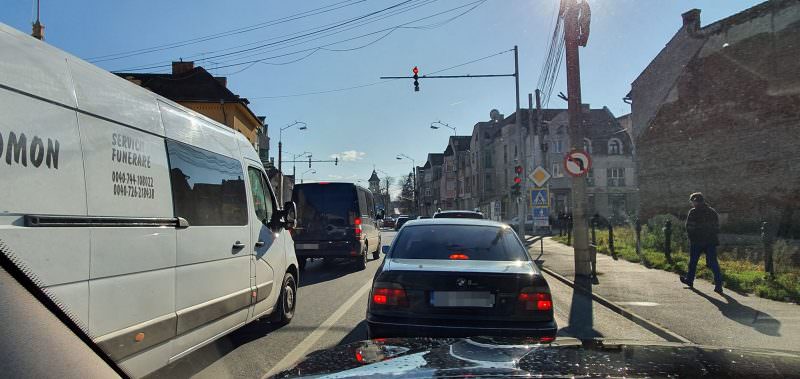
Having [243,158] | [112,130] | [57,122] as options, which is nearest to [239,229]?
[243,158]

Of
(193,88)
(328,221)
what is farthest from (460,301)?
(193,88)

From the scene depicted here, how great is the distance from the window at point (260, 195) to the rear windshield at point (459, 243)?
1.76m

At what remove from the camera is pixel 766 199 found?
991 inches

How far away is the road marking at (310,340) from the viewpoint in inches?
197

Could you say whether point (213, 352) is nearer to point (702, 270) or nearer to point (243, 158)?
point (243, 158)

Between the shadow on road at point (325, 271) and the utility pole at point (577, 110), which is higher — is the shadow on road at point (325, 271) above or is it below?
below

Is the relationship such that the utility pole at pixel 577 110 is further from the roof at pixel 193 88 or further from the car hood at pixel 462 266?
the roof at pixel 193 88

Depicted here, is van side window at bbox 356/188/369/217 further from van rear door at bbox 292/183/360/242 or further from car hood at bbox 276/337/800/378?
car hood at bbox 276/337/800/378

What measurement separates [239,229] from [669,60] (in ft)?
104

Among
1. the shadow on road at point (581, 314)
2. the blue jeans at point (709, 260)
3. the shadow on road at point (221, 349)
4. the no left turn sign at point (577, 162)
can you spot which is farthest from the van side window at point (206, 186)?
the blue jeans at point (709, 260)

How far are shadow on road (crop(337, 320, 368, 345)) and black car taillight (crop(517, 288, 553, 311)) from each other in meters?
2.13

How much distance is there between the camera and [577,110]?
1142 centimetres

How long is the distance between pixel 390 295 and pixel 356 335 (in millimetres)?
Answer: 1790

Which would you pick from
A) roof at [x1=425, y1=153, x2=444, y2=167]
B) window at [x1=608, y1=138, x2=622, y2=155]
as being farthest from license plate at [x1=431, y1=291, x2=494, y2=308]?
roof at [x1=425, y1=153, x2=444, y2=167]
